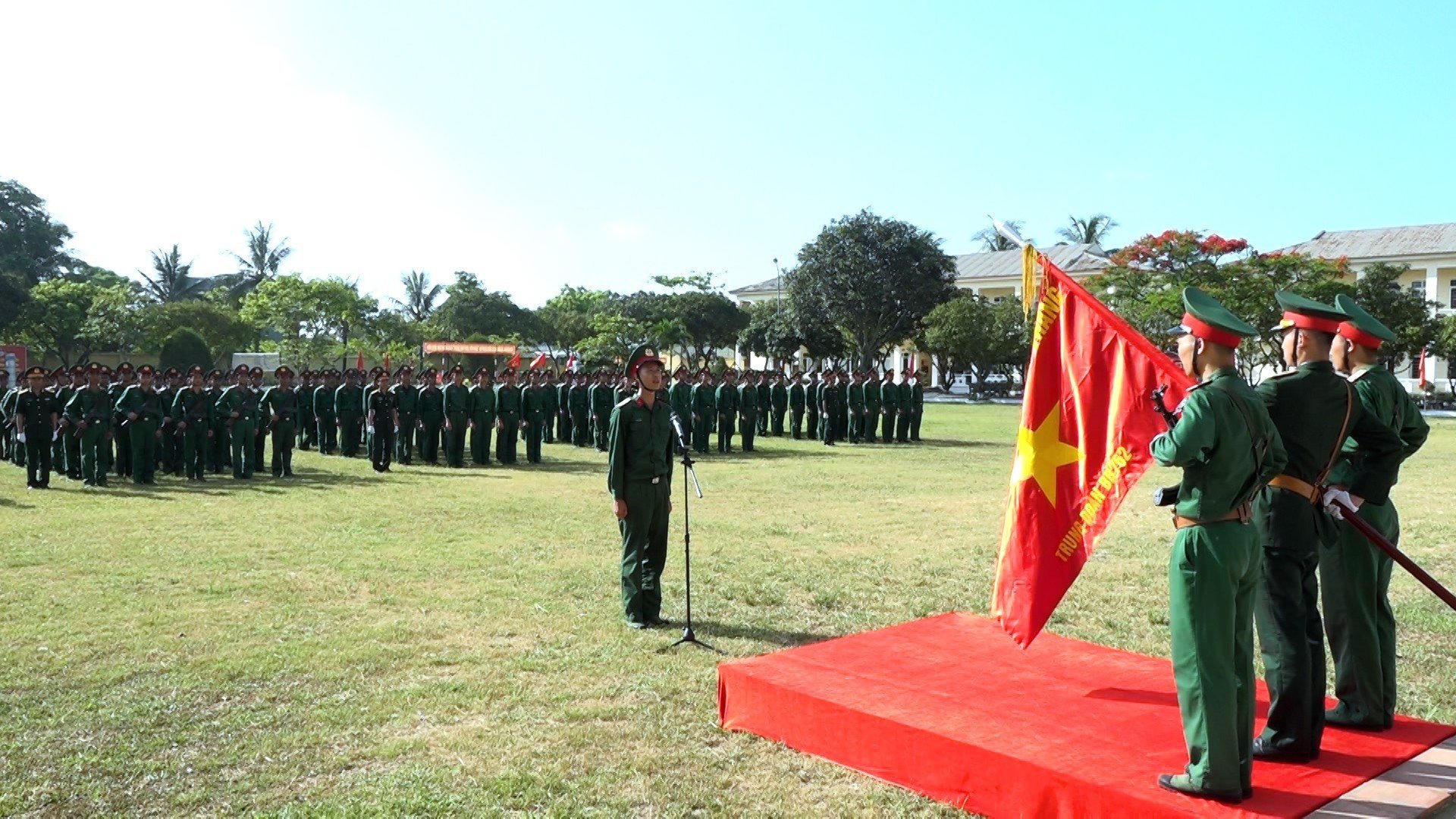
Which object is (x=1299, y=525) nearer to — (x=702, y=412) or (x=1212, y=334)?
(x=1212, y=334)

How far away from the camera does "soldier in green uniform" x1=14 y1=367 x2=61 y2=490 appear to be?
49.1 feet

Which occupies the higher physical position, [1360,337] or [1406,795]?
[1360,337]

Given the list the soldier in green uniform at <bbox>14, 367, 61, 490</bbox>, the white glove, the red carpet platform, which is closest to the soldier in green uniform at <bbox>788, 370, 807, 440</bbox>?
the soldier in green uniform at <bbox>14, 367, 61, 490</bbox>

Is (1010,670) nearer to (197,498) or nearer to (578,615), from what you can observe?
(578,615)

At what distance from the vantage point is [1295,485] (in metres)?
4.63

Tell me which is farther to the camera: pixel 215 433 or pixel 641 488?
pixel 215 433

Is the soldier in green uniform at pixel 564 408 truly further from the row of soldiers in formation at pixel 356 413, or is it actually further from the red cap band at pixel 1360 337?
the red cap band at pixel 1360 337

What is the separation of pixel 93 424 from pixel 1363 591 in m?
15.7

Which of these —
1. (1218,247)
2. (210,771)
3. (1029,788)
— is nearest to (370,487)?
(210,771)

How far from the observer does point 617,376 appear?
2439 cm

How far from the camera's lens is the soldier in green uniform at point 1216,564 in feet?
12.9

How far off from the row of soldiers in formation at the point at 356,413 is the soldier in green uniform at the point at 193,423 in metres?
0.02

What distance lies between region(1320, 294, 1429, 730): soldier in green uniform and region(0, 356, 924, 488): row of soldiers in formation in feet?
34.4

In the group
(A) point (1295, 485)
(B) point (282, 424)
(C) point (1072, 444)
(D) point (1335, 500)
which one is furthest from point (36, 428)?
(D) point (1335, 500)
